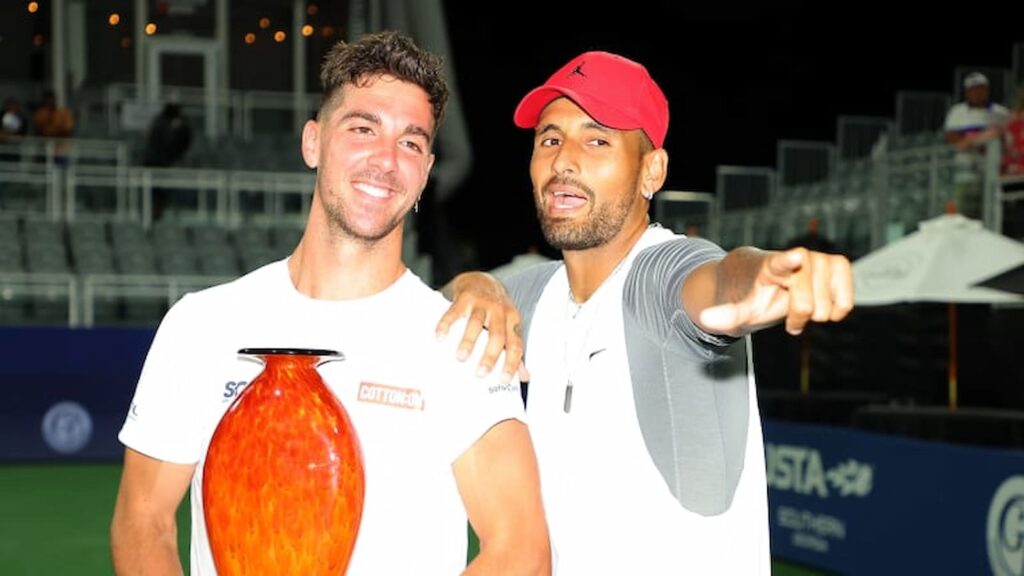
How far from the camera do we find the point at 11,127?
56.6 feet

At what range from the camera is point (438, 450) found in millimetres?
2252

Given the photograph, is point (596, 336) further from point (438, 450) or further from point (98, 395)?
point (98, 395)

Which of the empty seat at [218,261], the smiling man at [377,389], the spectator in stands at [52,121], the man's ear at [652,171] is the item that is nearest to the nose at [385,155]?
the smiling man at [377,389]

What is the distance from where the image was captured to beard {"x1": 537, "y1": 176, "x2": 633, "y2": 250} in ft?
9.56

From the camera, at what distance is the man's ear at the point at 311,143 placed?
238 centimetres

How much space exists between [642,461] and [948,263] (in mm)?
8046

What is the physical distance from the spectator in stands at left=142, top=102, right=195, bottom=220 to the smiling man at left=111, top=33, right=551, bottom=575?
15.4 meters

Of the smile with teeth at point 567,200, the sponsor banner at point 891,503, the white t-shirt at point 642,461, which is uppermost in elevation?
the smile with teeth at point 567,200

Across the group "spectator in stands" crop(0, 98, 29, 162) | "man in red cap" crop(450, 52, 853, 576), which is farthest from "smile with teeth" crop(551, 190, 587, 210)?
"spectator in stands" crop(0, 98, 29, 162)

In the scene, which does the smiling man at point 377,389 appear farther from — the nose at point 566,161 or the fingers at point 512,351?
the nose at point 566,161

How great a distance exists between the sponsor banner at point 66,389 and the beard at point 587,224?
1126cm

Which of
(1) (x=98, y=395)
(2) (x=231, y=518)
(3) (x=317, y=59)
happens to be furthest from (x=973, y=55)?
(2) (x=231, y=518)

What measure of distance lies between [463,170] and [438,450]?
18.8 m

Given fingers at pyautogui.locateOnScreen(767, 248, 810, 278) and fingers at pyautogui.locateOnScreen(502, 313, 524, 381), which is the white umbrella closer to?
fingers at pyautogui.locateOnScreen(502, 313, 524, 381)
